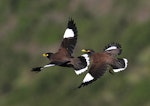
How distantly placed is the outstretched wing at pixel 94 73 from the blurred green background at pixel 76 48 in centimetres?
9805

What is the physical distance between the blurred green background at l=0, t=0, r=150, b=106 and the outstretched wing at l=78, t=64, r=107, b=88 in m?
98.0

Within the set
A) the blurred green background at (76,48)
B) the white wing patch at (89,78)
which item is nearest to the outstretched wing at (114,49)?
the white wing patch at (89,78)

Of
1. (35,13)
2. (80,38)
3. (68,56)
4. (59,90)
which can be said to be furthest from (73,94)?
(68,56)

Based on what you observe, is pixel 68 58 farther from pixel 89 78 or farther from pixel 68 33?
pixel 68 33

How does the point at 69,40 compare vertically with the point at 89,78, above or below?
above

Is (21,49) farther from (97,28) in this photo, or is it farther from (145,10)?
(145,10)

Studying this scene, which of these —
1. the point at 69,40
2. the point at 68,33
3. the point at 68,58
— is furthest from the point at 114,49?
the point at 68,58

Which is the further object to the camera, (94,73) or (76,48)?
(76,48)

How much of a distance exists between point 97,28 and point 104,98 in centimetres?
2039

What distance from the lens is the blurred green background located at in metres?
141

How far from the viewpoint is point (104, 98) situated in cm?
14212

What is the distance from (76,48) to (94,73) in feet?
344

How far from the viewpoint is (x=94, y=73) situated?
32.3m

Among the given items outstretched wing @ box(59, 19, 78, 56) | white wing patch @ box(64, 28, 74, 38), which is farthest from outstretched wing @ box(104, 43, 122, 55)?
white wing patch @ box(64, 28, 74, 38)
